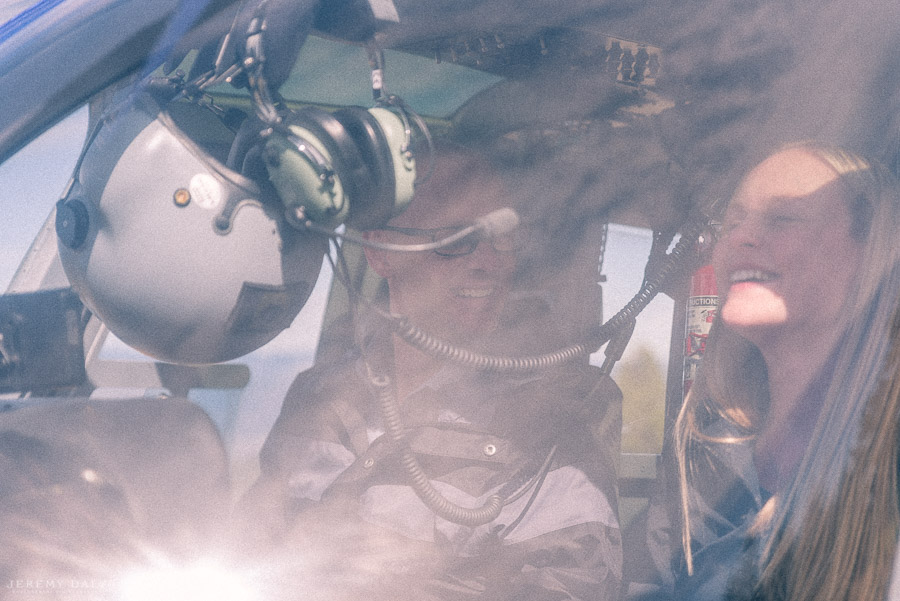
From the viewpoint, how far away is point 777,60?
3.88 ft

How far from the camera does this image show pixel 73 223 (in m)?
1.24

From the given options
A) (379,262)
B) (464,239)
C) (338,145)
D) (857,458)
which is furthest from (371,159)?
(857,458)

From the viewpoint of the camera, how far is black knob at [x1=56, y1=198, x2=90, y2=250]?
48.8 inches

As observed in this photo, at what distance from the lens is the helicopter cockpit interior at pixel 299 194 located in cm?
118

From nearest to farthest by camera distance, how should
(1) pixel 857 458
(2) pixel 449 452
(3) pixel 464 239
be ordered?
1. (1) pixel 857 458
2. (3) pixel 464 239
3. (2) pixel 449 452

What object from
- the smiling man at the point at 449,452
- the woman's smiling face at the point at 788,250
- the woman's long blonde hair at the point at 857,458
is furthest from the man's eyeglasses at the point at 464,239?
the woman's long blonde hair at the point at 857,458

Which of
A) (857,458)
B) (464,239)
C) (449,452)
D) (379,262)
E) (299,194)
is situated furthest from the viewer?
(379,262)

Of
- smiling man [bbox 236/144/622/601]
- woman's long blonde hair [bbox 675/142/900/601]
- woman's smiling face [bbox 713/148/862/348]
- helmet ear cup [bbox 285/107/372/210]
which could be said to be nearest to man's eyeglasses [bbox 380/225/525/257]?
smiling man [bbox 236/144/622/601]

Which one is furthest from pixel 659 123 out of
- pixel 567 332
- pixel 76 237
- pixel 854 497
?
pixel 76 237

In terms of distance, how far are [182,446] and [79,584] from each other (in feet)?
0.95

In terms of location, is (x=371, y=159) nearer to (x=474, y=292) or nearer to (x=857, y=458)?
(x=474, y=292)

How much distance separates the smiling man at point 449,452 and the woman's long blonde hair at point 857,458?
0.43 m

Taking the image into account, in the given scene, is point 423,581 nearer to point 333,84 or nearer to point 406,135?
point 406,135

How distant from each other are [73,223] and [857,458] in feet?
4.11
